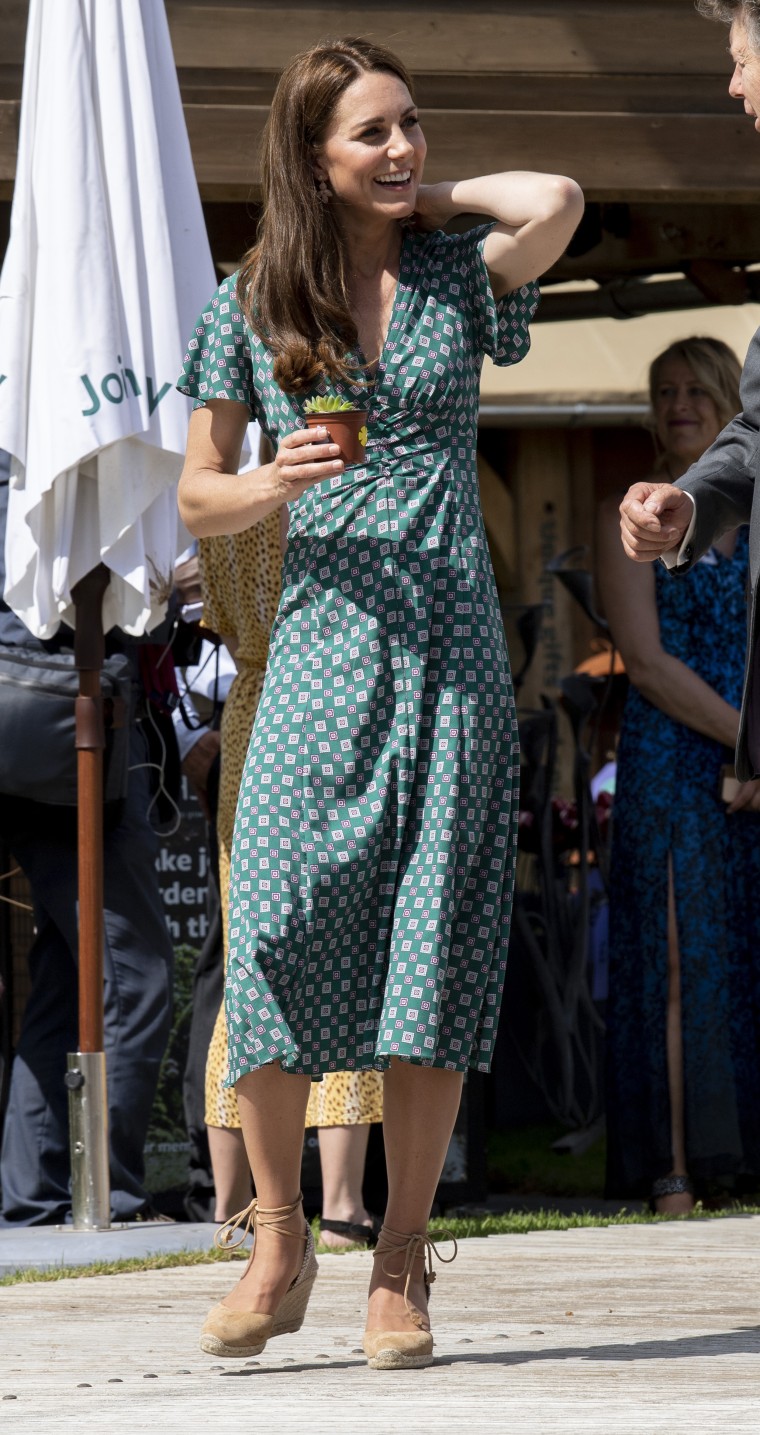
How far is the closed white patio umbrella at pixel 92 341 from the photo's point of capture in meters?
4.52

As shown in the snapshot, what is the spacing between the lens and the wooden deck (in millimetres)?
2639

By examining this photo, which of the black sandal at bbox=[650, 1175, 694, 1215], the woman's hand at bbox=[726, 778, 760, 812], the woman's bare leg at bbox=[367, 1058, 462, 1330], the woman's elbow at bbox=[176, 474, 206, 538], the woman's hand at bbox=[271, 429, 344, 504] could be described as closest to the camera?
the woman's hand at bbox=[271, 429, 344, 504]

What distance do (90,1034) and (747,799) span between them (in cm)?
178

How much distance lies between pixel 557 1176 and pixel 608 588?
6.65 feet

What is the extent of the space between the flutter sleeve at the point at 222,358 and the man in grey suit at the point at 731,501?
62cm

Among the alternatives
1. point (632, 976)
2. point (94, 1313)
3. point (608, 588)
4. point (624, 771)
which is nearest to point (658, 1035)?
point (632, 976)

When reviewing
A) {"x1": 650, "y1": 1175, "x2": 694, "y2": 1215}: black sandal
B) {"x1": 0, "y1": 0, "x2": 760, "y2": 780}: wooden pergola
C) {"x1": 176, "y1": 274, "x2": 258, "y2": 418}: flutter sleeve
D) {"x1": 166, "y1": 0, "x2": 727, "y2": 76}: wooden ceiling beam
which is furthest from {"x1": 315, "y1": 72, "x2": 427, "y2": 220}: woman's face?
{"x1": 650, "y1": 1175, "x2": 694, "y2": 1215}: black sandal

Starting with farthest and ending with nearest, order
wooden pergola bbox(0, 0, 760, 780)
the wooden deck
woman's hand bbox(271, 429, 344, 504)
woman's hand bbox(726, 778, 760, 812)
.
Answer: woman's hand bbox(726, 778, 760, 812) → wooden pergola bbox(0, 0, 760, 780) → woman's hand bbox(271, 429, 344, 504) → the wooden deck

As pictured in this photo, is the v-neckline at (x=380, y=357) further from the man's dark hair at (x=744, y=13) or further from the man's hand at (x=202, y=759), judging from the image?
the man's hand at (x=202, y=759)

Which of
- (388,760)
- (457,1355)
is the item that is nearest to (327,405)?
(388,760)

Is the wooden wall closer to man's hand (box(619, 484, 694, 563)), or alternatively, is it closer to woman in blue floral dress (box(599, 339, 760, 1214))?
woman in blue floral dress (box(599, 339, 760, 1214))

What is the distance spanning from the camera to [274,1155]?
3109mm

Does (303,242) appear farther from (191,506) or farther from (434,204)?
(191,506)

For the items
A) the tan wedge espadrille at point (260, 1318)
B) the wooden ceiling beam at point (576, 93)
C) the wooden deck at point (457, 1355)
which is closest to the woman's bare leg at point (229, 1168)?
the wooden deck at point (457, 1355)
